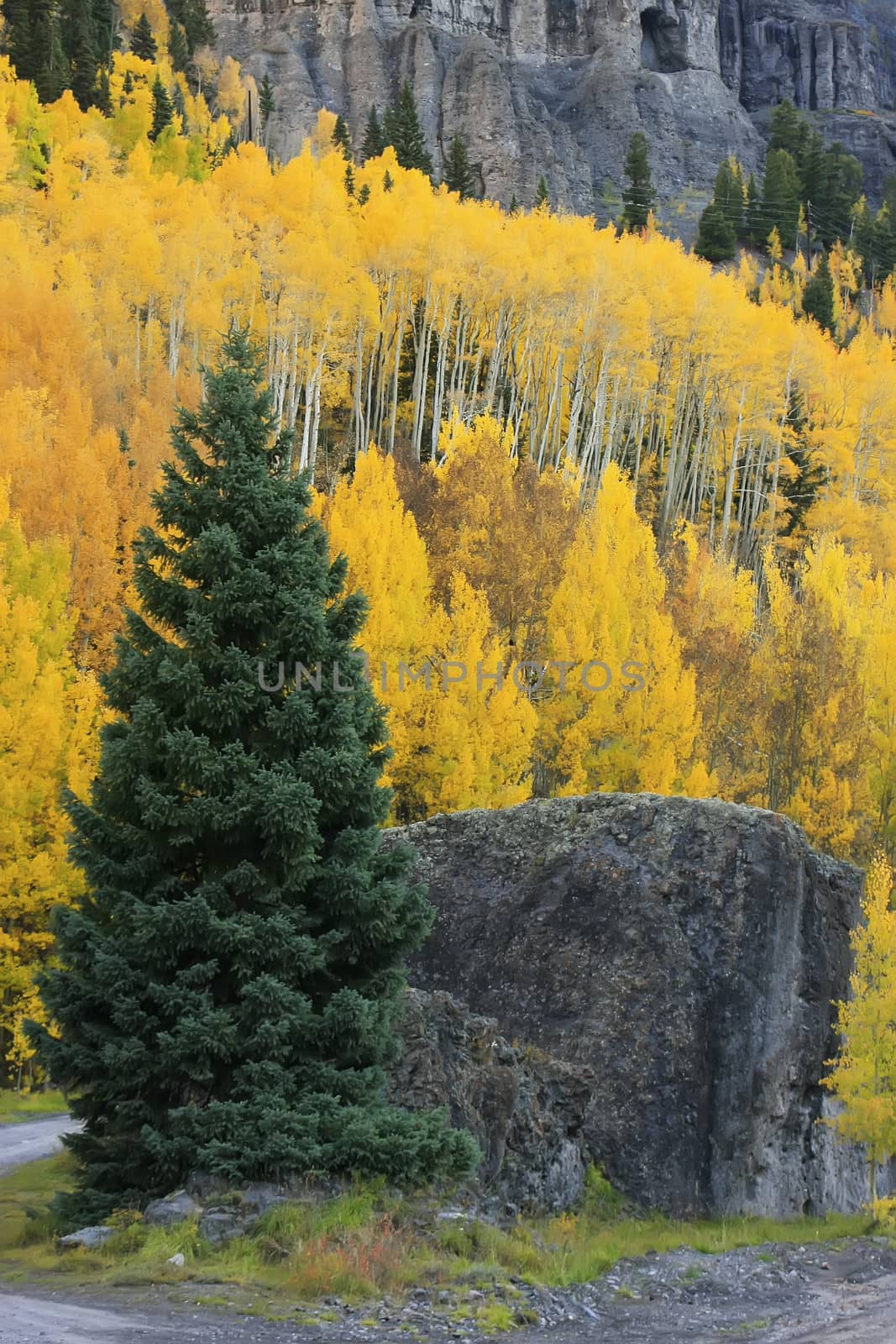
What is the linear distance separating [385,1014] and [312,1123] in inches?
51.4

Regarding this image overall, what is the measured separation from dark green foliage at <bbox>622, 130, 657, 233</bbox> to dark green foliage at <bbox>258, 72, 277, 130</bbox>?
2448cm

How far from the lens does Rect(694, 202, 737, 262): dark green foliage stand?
85.3m

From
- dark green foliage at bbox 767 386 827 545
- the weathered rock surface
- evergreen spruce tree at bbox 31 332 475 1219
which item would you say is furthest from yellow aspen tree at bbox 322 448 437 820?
dark green foliage at bbox 767 386 827 545

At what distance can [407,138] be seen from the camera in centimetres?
7938

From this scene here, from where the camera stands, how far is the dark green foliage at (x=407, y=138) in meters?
78.9

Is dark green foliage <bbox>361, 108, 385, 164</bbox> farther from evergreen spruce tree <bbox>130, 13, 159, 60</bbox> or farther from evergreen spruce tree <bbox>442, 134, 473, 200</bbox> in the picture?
evergreen spruce tree <bbox>130, 13, 159, 60</bbox>

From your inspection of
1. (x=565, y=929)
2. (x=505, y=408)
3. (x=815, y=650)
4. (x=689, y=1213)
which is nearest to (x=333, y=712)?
(x=565, y=929)

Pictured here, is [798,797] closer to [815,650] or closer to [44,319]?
[815,650]

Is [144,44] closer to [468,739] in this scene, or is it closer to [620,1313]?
[468,739]

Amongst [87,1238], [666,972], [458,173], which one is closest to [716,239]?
[458,173]

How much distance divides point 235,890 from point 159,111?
67.8 metres

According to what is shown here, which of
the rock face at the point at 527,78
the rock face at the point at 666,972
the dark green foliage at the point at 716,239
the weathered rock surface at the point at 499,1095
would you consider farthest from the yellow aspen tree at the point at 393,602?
the rock face at the point at 527,78

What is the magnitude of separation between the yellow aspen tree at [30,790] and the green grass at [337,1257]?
777 centimetres

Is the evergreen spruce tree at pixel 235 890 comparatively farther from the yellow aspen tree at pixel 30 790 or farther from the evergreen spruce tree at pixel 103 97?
the evergreen spruce tree at pixel 103 97
